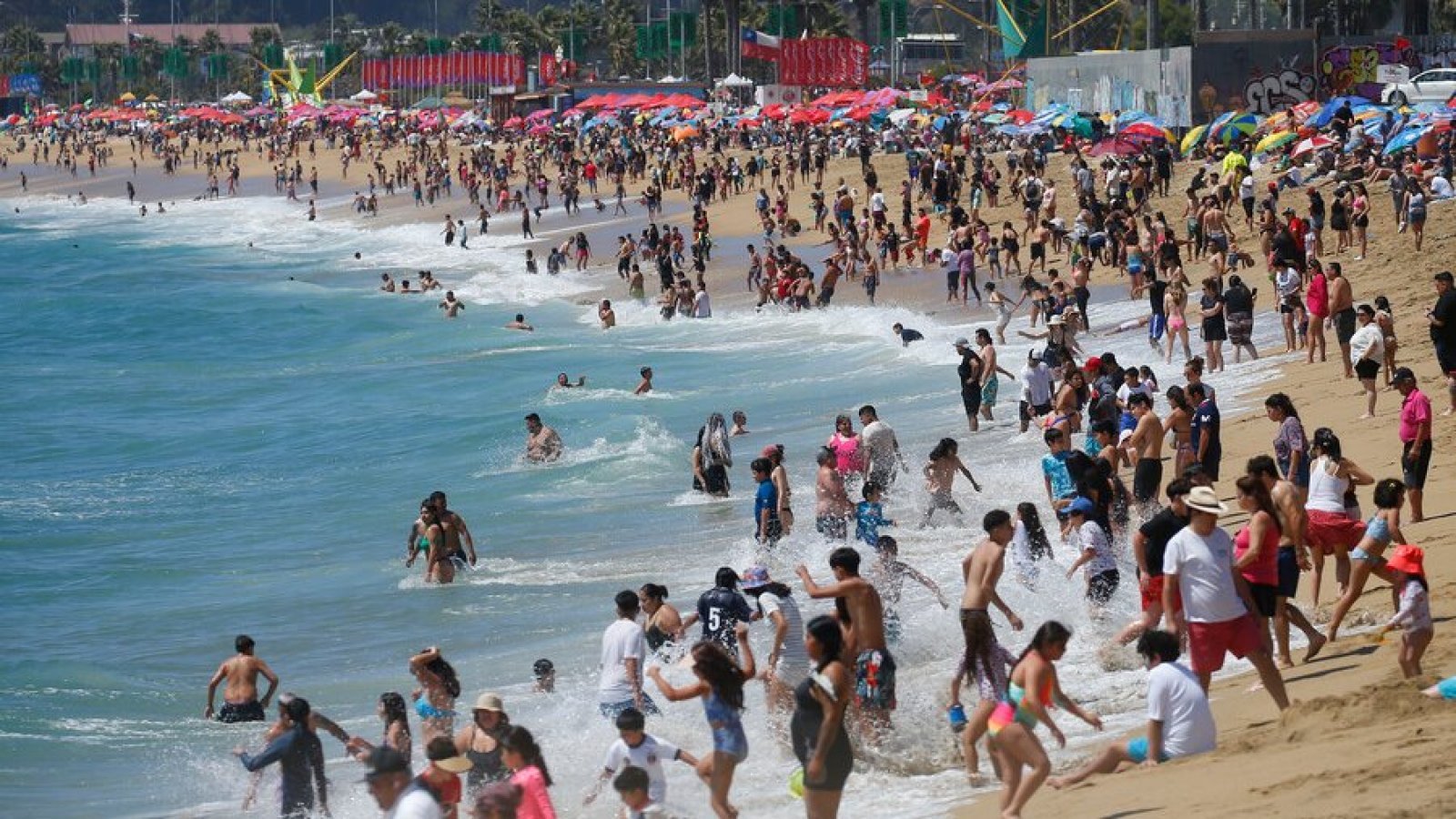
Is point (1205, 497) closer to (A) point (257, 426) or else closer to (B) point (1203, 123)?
(A) point (257, 426)

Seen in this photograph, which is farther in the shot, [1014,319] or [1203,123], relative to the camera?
[1203,123]

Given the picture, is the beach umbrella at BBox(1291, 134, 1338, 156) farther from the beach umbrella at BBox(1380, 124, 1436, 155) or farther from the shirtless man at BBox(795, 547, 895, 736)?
the shirtless man at BBox(795, 547, 895, 736)

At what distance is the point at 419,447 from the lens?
94.1 ft

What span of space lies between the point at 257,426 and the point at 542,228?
27.6 m

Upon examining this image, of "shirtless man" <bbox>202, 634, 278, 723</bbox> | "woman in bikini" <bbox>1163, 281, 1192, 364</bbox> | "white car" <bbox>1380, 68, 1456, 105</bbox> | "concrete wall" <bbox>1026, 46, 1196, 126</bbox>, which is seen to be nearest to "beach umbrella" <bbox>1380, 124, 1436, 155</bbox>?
"white car" <bbox>1380, 68, 1456, 105</bbox>

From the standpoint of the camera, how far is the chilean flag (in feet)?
259

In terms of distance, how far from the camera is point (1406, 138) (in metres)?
36.4

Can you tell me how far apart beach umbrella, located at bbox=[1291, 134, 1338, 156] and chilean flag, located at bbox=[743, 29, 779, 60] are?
41.2 m

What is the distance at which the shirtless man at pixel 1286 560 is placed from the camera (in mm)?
10969

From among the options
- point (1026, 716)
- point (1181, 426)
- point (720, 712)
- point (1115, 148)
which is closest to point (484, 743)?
point (720, 712)

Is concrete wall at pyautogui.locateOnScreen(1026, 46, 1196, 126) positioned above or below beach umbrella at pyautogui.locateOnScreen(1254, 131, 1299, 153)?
above

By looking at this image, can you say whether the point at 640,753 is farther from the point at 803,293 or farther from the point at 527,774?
the point at 803,293

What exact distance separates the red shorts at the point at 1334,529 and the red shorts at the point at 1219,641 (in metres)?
2.45

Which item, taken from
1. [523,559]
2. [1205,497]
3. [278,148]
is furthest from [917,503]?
[278,148]
